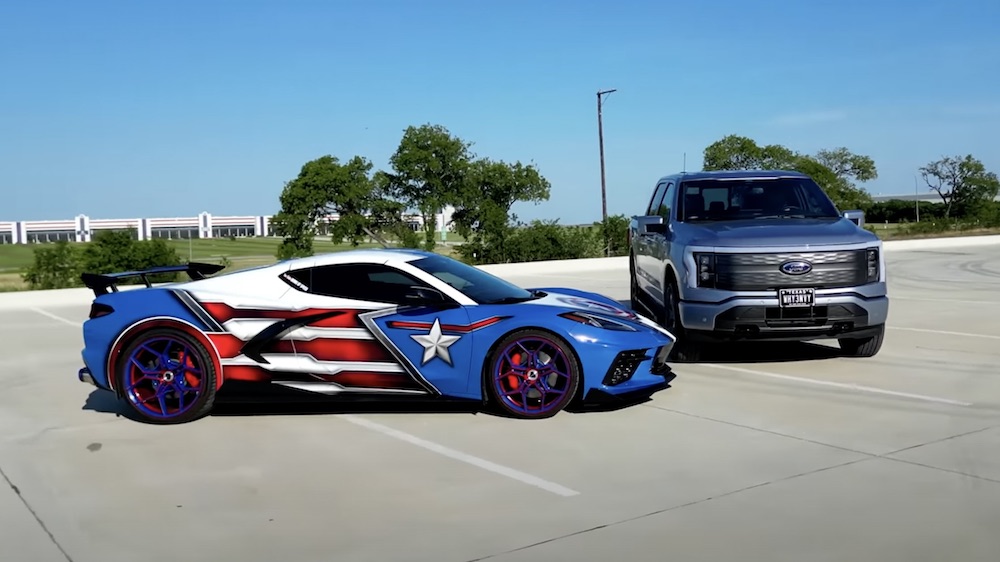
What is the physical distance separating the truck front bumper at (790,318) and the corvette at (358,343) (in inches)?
64.4

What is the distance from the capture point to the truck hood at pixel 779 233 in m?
8.55

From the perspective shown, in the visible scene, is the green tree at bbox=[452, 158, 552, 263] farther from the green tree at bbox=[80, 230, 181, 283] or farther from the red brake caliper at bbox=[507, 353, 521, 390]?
the red brake caliper at bbox=[507, 353, 521, 390]

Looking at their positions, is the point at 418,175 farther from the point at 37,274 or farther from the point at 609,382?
the point at 609,382

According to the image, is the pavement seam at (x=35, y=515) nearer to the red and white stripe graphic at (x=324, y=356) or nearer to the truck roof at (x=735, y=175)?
the red and white stripe graphic at (x=324, y=356)

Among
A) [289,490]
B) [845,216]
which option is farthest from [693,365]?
[289,490]

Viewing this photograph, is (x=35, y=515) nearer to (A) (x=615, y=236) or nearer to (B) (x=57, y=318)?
(B) (x=57, y=318)

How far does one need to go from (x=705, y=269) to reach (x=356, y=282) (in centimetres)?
340

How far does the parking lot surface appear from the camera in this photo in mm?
4238

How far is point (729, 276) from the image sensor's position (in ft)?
28.0

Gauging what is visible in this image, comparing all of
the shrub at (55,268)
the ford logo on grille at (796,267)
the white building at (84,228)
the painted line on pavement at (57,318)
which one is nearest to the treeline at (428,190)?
the shrub at (55,268)

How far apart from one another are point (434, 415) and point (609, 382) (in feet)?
4.42

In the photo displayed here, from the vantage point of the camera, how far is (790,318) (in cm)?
838

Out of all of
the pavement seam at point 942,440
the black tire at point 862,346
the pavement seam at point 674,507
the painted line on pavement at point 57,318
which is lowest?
the pavement seam at point 942,440

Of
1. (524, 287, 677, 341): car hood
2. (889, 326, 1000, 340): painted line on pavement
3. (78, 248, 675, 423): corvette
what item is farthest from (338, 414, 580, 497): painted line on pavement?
(889, 326, 1000, 340): painted line on pavement
